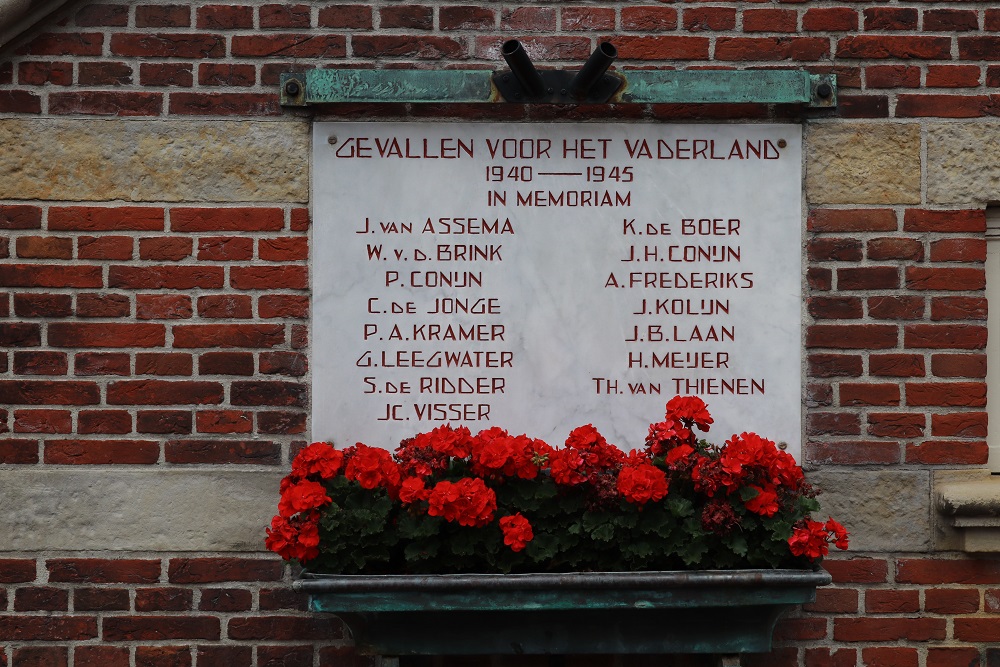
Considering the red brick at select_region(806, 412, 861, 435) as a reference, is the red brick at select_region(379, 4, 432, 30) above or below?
above

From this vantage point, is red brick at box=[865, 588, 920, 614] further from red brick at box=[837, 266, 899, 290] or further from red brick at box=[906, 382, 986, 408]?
red brick at box=[837, 266, 899, 290]

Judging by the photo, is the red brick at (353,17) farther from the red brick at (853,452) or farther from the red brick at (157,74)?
the red brick at (853,452)

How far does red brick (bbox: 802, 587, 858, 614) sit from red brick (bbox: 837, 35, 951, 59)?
1738 mm

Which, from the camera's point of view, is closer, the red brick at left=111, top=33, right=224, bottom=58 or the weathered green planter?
the weathered green planter

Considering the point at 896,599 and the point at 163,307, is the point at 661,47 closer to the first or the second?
the point at 163,307

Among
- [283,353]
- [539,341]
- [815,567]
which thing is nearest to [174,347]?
[283,353]

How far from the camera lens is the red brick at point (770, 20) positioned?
3393 millimetres

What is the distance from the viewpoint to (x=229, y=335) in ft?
11.0

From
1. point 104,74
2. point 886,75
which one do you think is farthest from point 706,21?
point 104,74

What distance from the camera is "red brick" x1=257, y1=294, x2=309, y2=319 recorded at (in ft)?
11.0

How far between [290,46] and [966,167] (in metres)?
2.23

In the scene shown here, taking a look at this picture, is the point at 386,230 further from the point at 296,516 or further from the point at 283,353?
the point at 296,516

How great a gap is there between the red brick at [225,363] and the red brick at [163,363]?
0.04 meters

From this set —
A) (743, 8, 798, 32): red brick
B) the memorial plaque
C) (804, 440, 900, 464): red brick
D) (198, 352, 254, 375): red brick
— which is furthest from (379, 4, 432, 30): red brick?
(804, 440, 900, 464): red brick
